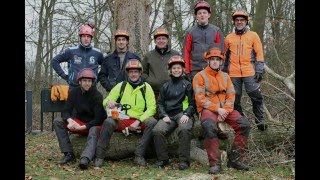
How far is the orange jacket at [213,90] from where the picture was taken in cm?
709

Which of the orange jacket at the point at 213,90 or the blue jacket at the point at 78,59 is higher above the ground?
the blue jacket at the point at 78,59

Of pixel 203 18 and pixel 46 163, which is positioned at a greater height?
pixel 203 18

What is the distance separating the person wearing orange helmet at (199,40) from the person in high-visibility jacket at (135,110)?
878 millimetres

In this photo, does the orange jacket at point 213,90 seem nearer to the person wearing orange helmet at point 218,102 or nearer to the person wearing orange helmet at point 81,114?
the person wearing orange helmet at point 218,102

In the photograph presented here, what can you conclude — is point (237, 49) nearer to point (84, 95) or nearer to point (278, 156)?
point (278, 156)

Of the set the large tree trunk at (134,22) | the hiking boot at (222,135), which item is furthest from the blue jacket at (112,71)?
the hiking boot at (222,135)

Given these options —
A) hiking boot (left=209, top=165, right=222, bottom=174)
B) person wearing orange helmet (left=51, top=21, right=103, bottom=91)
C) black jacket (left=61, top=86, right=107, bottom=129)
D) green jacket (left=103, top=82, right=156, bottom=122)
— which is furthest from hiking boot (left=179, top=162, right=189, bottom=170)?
person wearing orange helmet (left=51, top=21, right=103, bottom=91)

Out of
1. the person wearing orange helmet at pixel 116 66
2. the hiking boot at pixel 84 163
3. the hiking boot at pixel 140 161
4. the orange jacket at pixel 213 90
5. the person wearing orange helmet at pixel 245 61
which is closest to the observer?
the hiking boot at pixel 84 163

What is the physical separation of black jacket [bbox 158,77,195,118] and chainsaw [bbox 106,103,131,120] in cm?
57

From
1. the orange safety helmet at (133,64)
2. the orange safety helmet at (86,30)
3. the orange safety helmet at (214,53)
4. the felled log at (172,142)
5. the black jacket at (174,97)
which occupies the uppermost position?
the orange safety helmet at (86,30)
